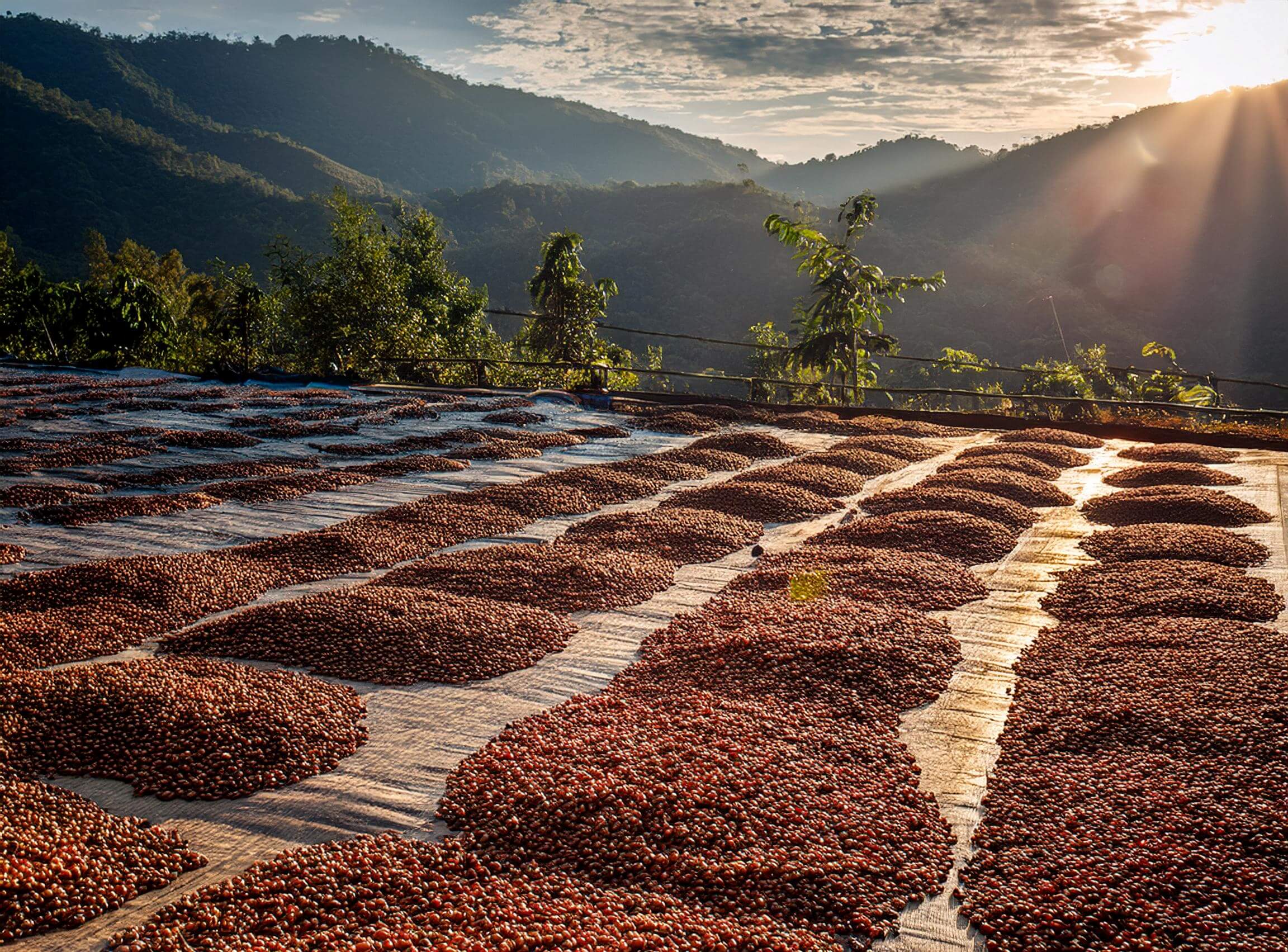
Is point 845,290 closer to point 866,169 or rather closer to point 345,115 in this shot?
point 866,169

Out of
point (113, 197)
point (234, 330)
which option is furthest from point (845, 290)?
point (113, 197)

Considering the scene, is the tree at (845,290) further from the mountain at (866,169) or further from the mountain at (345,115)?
the mountain at (345,115)

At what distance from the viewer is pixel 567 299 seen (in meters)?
17.9

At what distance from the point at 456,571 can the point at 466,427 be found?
4.83 metres

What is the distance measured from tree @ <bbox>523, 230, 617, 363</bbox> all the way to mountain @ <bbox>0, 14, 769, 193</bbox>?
69.3 m

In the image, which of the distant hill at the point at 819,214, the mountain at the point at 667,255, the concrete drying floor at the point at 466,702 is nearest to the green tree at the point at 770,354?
the concrete drying floor at the point at 466,702

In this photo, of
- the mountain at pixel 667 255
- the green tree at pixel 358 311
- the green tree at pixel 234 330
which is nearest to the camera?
the green tree at pixel 234 330

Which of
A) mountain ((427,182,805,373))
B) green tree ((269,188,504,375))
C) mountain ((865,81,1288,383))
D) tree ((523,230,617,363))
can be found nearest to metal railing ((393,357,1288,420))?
green tree ((269,188,504,375))

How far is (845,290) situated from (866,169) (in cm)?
8815

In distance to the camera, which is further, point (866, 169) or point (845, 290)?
point (866, 169)

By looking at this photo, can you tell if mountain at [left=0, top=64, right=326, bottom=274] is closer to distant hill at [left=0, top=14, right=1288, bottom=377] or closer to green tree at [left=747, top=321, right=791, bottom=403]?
distant hill at [left=0, top=14, right=1288, bottom=377]

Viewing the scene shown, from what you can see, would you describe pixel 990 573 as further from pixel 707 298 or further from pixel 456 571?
pixel 707 298

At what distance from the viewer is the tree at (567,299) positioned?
58.0 feet

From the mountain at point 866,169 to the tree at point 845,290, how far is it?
61771mm
